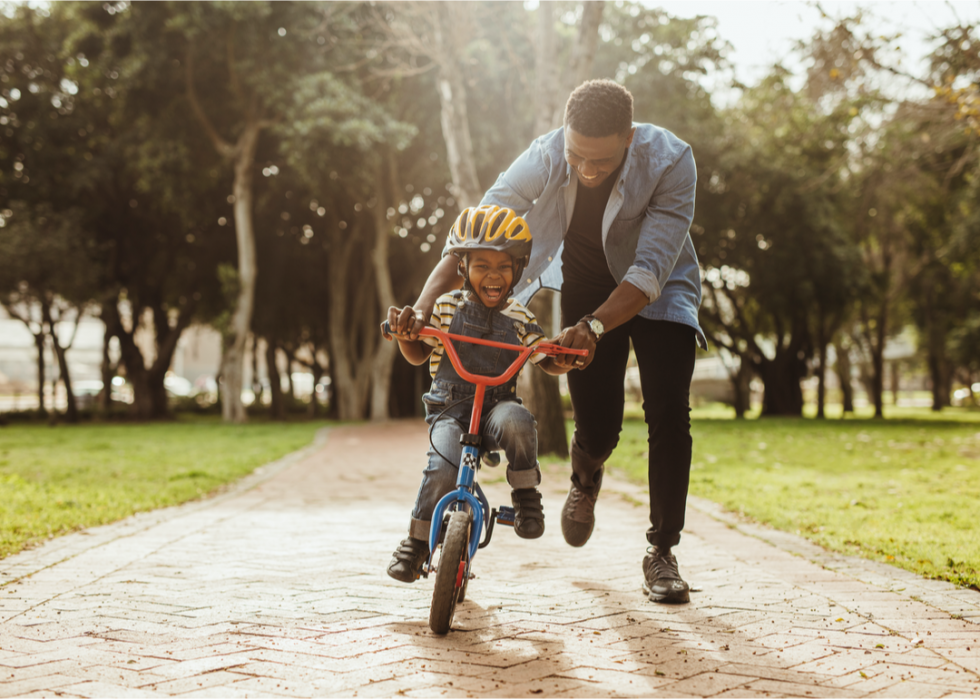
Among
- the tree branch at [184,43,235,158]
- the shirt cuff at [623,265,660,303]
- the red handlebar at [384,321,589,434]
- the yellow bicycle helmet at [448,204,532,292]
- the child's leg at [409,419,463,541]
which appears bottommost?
the child's leg at [409,419,463,541]

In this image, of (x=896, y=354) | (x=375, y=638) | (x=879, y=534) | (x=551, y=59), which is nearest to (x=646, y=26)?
(x=551, y=59)

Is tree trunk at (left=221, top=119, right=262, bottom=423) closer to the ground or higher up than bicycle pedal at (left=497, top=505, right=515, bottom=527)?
higher up

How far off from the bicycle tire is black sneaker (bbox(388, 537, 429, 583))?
0.21 meters

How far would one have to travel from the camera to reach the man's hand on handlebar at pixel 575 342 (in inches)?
112

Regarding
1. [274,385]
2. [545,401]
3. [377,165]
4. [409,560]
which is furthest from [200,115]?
[409,560]

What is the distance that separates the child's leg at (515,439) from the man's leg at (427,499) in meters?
0.15

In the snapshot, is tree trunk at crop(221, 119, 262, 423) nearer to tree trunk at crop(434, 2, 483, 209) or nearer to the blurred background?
the blurred background

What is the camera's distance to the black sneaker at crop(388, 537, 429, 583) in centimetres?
303

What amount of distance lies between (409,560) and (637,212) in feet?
5.64

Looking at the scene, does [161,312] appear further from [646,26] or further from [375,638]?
[375,638]

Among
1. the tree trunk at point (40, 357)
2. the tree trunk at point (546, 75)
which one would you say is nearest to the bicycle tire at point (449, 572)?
the tree trunk at point (546, 75)

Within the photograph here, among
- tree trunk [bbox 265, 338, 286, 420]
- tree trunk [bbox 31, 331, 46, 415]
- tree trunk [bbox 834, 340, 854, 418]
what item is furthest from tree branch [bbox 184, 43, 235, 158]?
tree trunk [bbox 834, 340, 854, 418]

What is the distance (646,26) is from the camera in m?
20.7

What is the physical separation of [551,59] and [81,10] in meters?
13.6
